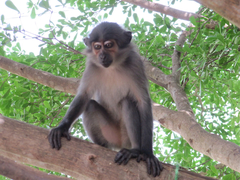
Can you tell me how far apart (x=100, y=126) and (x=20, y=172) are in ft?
9.91

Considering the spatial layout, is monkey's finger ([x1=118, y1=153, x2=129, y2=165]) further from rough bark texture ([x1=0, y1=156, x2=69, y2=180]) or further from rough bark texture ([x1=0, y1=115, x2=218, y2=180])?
rough bark texture ([x1=0, y1=156, x2=69, y2=180])

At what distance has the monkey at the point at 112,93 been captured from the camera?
5086mm

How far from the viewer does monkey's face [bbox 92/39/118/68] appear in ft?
17.8

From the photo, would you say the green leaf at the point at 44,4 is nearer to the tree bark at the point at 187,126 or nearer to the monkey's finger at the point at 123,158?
the tree bark at the point at 187,126

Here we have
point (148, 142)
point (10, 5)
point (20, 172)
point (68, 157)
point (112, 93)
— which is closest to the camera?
point (20, 172)

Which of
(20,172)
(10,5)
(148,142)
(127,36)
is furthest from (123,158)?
(10,5)

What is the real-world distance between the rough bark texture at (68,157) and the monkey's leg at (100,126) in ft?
5.48

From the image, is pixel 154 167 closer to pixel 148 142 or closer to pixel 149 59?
pixel 148 142

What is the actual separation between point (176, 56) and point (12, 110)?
13.6 feet

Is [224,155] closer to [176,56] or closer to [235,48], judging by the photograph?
[235,48]

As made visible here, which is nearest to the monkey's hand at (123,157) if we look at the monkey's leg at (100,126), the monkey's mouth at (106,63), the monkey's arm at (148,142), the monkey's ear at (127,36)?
the monkey's arm at (148,142)

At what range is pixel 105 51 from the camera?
18.1ft

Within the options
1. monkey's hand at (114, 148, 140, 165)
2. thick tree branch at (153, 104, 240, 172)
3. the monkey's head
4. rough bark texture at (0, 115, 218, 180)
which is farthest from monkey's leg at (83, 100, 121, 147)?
rough bark texture at (0, 115, 218, 180)

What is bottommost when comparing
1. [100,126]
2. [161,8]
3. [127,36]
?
[100,126]
